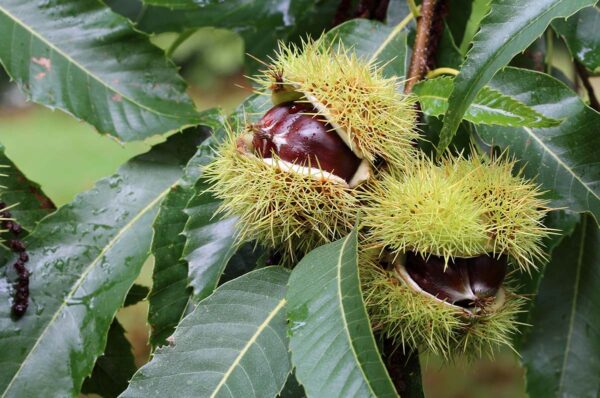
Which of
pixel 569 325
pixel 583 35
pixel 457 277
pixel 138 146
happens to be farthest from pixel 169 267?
pixel 138 146

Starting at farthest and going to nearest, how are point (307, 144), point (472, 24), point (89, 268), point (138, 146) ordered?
point (138, 146), point (472, 24), point (89, 268), point (307, 144)

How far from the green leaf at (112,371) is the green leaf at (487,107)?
0.66 m

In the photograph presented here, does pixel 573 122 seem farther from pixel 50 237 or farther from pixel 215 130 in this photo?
pixel 50 237

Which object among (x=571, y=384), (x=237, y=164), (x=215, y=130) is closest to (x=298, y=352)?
(x=237, y=164)

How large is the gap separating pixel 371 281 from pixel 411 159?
0.55ft

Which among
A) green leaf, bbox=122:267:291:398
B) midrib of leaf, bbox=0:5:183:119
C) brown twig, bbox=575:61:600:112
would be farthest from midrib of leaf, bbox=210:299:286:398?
brown twig, bbox=575:61:600:112

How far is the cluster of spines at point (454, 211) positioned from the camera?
33.8 inches

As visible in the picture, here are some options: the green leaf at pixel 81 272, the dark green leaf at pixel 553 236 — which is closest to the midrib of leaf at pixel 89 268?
the green leaf at pixel 81 272

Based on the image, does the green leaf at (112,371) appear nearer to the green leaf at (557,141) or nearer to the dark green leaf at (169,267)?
the dark green leaf at (169,267)

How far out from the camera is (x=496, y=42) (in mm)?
868

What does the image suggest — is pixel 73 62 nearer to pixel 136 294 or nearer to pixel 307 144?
pixel 136 294

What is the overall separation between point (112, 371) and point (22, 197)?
0.33 metres

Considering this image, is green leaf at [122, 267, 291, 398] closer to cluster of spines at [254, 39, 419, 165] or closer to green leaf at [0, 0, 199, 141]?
cluster of spines at [254, 39, 419, 165]

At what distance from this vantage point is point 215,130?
3.79 feet
